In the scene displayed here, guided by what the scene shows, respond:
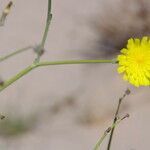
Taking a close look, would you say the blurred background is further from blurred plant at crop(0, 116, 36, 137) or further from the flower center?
the flower center

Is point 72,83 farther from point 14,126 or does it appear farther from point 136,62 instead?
point 136,62

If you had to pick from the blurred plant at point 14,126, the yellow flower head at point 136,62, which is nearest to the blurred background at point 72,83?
the blurred plant at point 14,126

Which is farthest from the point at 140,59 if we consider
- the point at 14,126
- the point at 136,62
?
the point at 14,126

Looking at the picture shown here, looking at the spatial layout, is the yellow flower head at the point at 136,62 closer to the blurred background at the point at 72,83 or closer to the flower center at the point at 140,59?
the flower center at the point at 140,59

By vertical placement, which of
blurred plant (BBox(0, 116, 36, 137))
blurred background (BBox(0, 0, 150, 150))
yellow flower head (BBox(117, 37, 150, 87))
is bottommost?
yellow flower head (BBox(117, 37, 150, 87))

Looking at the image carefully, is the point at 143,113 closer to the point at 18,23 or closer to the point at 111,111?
the point at 111,111

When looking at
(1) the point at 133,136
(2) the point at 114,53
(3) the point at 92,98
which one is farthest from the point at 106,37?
(1) the point at 133,136

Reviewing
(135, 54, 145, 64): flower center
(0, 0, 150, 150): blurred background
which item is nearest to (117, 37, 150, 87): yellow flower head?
(135, 54, 145, 64): flower center
